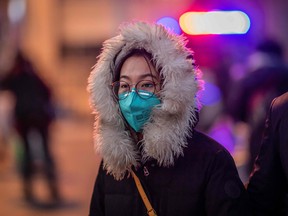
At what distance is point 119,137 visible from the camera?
11.6 ft

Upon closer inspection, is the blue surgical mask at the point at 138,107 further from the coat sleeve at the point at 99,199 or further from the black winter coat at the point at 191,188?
the coat sleeve at the point at 99,199

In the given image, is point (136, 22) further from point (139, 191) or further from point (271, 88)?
point (271, 88)

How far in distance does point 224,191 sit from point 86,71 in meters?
22.9

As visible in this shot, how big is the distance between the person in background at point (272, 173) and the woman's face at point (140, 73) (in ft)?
1.80

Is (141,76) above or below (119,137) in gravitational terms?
above

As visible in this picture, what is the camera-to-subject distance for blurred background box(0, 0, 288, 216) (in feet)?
21.8

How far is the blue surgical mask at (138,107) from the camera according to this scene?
3396 millimetres

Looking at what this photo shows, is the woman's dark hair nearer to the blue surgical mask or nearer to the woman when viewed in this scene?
the woman

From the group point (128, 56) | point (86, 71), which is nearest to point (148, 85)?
point (128, 56)

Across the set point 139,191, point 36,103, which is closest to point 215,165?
point 139,191

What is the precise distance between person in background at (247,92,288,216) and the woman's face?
55 cm

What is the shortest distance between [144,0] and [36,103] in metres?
14.7

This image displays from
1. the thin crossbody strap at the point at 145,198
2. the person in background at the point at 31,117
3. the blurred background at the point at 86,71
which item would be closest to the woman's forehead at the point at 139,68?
the thin crossbody strap at the point at 145,198

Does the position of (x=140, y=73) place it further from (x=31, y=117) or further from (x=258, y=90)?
(x=31, y=117)
